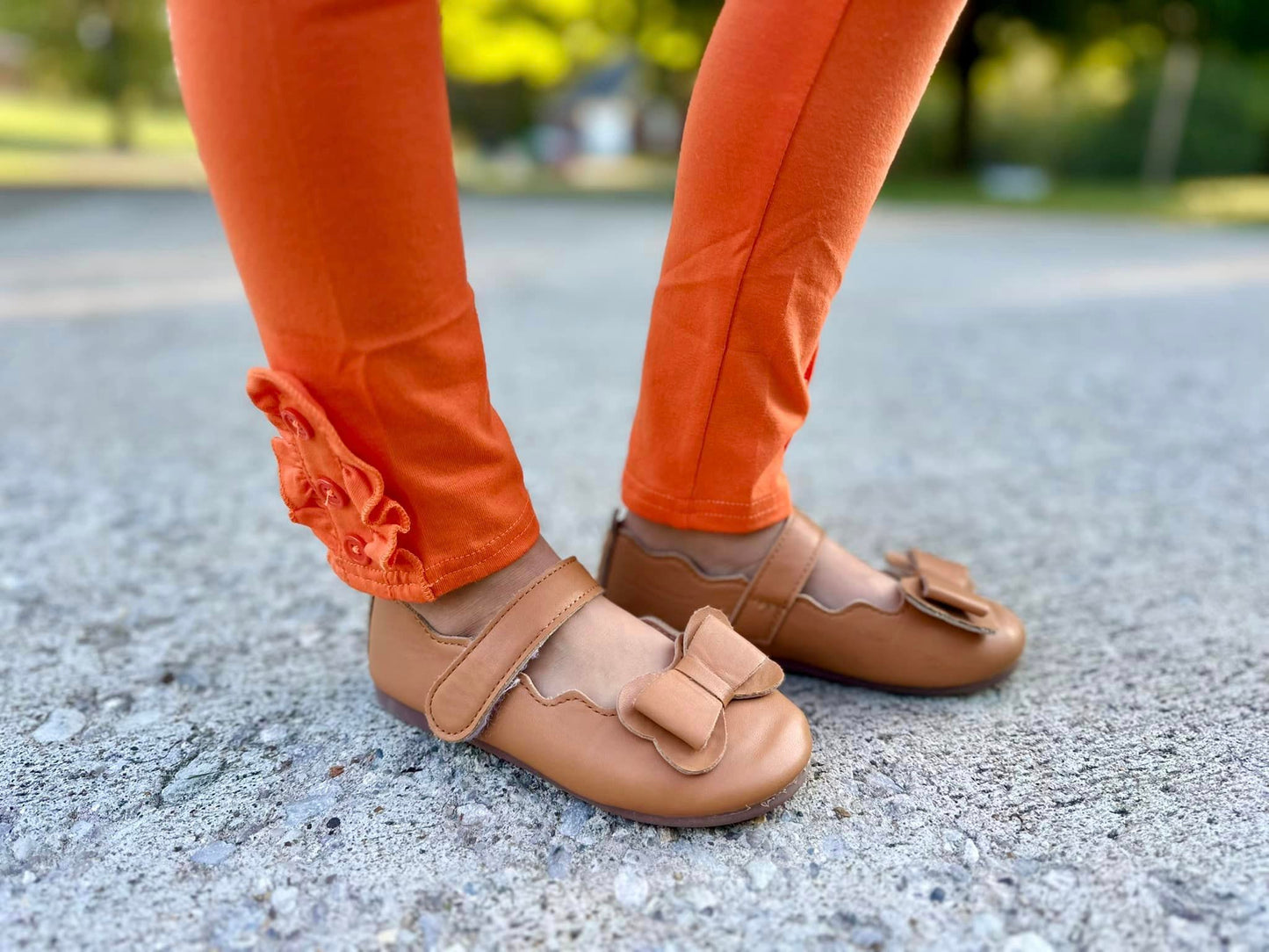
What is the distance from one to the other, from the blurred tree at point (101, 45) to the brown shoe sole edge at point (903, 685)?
58.3ft

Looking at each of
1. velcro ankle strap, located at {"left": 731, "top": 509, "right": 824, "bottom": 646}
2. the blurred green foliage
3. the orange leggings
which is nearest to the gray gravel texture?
velcro ankle strap, located at {"left": 731, "top": 509, "right": 824, "bottom": 646}

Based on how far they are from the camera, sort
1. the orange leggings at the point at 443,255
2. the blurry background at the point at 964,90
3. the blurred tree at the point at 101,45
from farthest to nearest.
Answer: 1. the blurred tree at the point at 101,45
2. the blurry background at the point at 964,90
3. the orange leggings at the point at 443,255

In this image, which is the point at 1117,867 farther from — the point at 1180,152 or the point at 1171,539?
the point at 1180,152

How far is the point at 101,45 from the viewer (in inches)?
598

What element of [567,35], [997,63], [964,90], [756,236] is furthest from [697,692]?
[997,63]

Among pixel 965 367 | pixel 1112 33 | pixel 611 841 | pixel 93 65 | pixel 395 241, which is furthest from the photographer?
pixel 93 65

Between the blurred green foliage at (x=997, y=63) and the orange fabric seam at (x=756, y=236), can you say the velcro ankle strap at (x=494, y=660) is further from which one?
the blurred green foliage at (x=997, y=63)

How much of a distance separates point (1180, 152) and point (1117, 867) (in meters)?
16.2

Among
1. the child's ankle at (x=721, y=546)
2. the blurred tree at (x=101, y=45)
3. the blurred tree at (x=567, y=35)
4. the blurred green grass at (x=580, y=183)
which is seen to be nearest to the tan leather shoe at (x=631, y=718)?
the child's ankle at (x=721, y=546)

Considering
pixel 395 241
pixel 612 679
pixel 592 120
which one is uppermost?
pixel 395 241

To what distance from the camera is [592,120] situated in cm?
3191

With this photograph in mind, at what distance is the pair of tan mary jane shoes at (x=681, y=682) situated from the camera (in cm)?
80

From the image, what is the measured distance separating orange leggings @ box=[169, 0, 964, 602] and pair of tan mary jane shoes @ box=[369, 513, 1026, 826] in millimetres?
61

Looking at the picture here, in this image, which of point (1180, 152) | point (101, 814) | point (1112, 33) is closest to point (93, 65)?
point (1112, 33)
